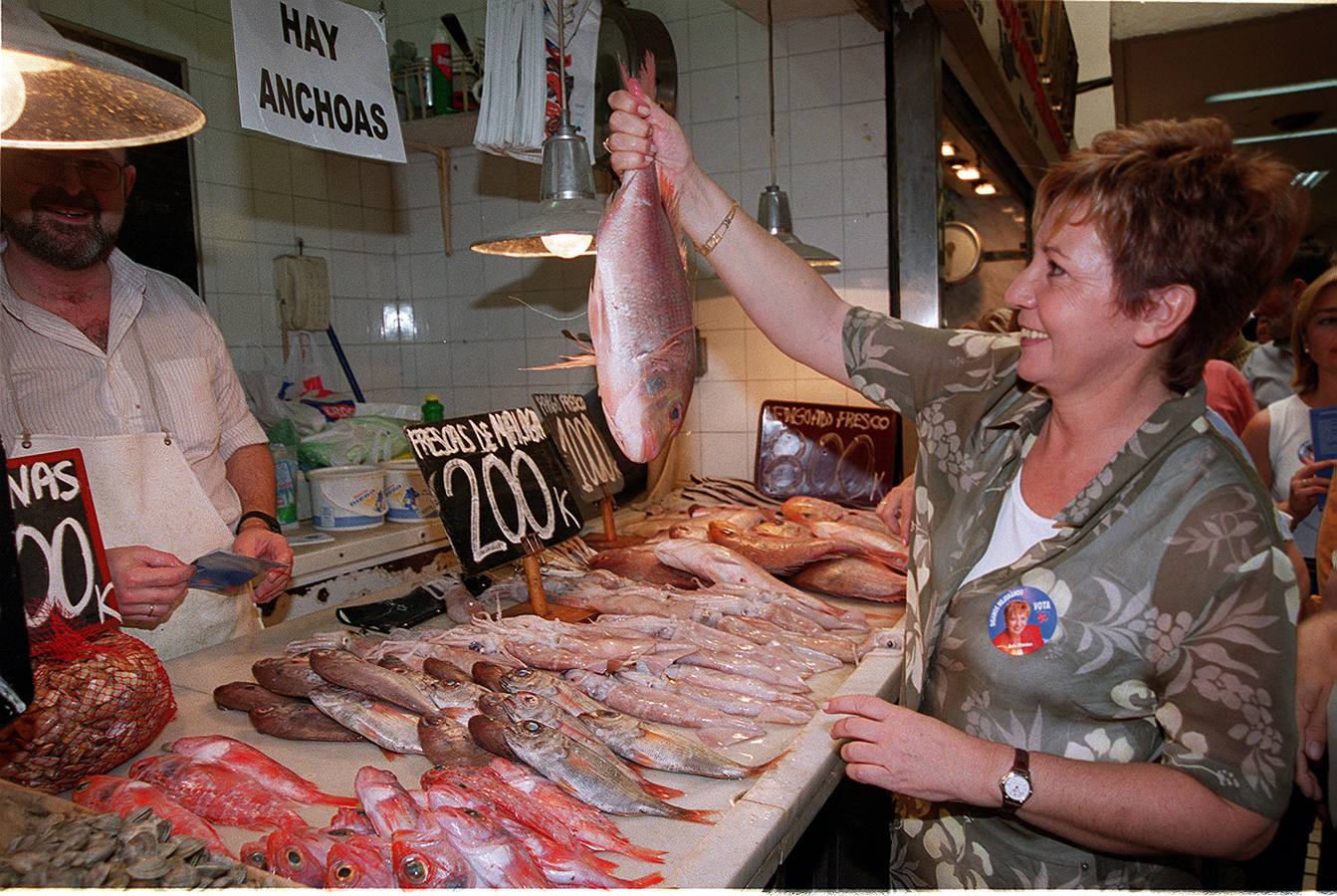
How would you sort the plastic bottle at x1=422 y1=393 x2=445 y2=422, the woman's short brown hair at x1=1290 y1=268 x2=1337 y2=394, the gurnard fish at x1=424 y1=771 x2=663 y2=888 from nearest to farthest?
1. the gurnard fish at x1=424 y1=771 x2=663 y2=888
2. the woman's short brown hair at x1=1290 y1=268 x2=1337 y2=394
3. the plastic bottle at x1=422 y1=393 x2=445 y2=422

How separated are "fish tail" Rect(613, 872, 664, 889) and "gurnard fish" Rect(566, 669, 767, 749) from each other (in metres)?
0.49

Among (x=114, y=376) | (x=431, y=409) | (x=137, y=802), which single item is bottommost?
(x=137, y=802)

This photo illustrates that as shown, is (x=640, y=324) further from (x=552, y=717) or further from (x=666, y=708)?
(x=666, y=708)

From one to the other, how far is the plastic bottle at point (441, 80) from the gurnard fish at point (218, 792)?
4102 mm

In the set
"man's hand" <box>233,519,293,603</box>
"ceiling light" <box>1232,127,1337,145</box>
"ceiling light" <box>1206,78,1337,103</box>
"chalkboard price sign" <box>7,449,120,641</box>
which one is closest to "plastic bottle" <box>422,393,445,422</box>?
"man's hand" <box>233,519,293,603</box>

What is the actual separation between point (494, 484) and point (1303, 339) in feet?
11.1

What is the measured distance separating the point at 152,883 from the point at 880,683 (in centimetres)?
152

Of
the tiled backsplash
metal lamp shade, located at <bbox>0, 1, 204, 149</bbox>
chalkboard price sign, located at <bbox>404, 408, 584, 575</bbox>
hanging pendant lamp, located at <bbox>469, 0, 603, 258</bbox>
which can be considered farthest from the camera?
the tiled backsplash

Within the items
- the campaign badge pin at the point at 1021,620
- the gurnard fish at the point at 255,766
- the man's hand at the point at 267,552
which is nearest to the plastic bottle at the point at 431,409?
the man's hand at the point at 267,552

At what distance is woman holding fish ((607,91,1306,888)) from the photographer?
4.35ft

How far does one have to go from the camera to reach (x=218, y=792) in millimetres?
1621

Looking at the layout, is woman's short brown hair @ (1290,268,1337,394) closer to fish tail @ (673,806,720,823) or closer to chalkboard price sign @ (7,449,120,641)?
fish tail @ (673,806,720,823)

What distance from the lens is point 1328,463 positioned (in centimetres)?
345

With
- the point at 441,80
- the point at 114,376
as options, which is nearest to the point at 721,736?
the point at 114,376
